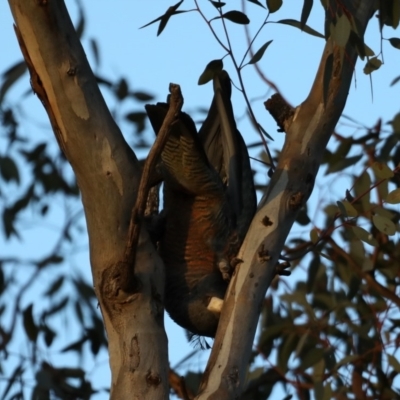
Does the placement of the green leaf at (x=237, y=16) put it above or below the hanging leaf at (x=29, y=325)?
below

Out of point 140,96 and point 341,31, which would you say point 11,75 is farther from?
point 341,31

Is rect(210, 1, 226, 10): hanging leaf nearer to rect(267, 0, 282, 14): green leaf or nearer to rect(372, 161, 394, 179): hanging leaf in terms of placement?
rect(267, 0, 282, 14): green leaf

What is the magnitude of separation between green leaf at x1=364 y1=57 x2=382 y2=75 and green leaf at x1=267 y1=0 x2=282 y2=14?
0.74ft

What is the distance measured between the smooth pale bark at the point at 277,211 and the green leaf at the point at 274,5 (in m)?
0.13

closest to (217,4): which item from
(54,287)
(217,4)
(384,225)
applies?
(217,4)

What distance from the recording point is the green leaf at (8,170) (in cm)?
320

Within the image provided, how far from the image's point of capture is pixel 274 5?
1.95m

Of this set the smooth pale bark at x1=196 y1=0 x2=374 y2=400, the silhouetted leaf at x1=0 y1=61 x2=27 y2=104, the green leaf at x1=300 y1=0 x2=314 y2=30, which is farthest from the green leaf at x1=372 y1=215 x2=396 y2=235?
the silhouetted leaf at x1=0 y1=61 x2=27 y2=104

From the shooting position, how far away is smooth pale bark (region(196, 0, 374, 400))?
1730 mm

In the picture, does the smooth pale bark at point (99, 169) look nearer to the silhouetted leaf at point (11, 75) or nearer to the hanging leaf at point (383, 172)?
the hanging leaf at point (383, 172)

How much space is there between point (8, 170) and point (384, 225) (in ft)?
5.20

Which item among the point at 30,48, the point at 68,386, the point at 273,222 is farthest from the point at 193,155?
the point at 68,386

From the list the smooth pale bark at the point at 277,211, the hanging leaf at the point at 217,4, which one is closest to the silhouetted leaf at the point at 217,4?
the hanging leaf at the point at 217,4

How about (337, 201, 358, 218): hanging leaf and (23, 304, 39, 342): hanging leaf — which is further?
(23, 304, 39, 342): hanging leaf
